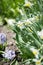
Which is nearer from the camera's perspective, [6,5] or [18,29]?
A: [18,29]

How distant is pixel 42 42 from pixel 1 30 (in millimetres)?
1740

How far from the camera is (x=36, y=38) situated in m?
2.83

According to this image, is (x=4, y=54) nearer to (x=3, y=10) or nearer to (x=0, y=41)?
(x=0, y=41)

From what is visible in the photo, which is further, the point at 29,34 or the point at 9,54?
the point at 9,54

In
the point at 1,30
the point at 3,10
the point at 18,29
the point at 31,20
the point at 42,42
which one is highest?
the point at 3,10

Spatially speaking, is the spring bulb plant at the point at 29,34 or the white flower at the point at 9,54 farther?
the white flower at the point at 9,54

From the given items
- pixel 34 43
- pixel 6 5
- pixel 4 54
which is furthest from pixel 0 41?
pixel 6 5

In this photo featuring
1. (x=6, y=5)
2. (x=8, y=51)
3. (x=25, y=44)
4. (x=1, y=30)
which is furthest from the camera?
(x=6, y=5)

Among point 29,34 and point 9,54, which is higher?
point 9,54

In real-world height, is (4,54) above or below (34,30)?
above

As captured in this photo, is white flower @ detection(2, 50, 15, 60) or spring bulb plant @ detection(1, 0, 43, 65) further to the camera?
white flower @ detection(2, 50, 15, 60)

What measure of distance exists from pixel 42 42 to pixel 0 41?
0.87 metres

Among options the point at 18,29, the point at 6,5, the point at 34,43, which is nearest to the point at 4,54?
the point at 18,29

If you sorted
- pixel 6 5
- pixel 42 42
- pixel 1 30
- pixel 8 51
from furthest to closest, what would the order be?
pixel 6 5 → pixel 1 30 → pixel 8 51 → pixel 42 42
